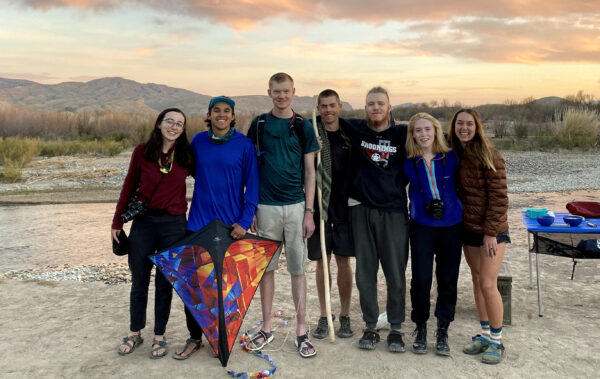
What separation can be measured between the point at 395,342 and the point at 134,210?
2434mm

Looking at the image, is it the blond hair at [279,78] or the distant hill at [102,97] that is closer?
the blond hair at [279,78]

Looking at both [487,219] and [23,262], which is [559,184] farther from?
[23,262]

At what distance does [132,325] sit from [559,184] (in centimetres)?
1301

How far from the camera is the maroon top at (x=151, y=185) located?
419 cm

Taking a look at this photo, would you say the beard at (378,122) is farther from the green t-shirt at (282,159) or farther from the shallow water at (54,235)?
the shallow water at (54,235)

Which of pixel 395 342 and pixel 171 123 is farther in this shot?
pixel 395 342

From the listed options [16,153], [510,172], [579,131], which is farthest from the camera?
[579,131]

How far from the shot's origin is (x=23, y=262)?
808 cm

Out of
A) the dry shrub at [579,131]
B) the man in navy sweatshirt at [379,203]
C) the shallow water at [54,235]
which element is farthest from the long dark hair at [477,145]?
the dry shrub at [579,131]

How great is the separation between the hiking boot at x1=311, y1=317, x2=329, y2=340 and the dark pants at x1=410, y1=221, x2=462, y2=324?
2.74 ft

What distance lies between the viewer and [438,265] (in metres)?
4.36

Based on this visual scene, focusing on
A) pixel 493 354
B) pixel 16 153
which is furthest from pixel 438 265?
pixel 16 153

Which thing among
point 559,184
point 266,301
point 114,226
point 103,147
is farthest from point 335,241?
Result: point 103,147

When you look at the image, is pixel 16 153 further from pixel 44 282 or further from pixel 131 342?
pixel 131 342
